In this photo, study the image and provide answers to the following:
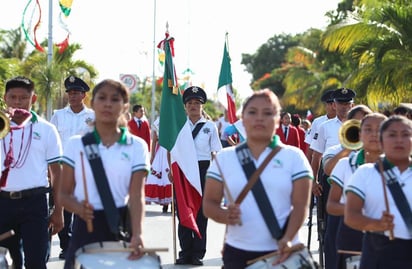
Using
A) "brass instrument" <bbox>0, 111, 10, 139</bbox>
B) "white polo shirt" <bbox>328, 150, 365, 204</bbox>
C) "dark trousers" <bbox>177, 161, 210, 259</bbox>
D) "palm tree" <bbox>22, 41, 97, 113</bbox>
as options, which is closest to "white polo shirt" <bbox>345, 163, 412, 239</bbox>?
"white polo shirt" <bbox>328, 150, 365, 204</bbox>

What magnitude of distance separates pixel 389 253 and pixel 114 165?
188 centimetres

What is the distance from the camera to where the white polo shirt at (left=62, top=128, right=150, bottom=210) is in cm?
628

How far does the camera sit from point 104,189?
6242 mm

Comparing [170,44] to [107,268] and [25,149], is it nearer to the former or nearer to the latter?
[25,149]

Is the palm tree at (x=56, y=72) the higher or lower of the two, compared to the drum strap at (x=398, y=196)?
higher

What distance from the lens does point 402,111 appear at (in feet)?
28.5

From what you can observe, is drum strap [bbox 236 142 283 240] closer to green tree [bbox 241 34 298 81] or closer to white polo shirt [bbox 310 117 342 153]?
white polo shirt [bbox 310 117 342 153]

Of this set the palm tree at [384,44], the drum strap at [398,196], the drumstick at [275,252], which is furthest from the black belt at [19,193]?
the palm tree at [384,44]

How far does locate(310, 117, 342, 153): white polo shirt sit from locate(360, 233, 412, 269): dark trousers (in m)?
5.60

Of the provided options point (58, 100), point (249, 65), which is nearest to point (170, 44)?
point (58, 100)

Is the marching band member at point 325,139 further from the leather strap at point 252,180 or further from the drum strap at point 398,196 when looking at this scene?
the leather strap at point 252,180

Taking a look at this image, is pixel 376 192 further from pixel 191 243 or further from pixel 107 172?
pixel 191 243

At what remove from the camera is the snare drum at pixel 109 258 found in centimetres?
593

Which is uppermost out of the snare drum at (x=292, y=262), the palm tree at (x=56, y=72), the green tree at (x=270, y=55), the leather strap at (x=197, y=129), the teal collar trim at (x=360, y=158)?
the green tree at (x=270, y=55)
